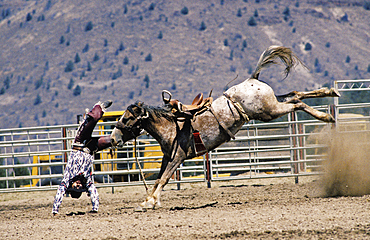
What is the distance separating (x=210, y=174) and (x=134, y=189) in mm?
2517

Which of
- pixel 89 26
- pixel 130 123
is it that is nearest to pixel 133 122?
pixel 130 123

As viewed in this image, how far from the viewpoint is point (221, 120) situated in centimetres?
755

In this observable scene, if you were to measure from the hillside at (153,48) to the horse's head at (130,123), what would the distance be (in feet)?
289

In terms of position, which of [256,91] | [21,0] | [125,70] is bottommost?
[256,91]

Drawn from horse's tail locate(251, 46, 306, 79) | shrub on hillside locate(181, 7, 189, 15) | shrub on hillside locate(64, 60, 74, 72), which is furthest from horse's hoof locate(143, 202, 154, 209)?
shrub on hillside locate(181, 7, 189, 15)

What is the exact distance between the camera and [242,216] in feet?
20.6

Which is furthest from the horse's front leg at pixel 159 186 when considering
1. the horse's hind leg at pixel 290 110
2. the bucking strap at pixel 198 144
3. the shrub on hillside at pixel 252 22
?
the shrub on hillside at pixel 252 22

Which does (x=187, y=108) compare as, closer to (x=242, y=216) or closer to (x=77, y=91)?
(x=242, y=216)

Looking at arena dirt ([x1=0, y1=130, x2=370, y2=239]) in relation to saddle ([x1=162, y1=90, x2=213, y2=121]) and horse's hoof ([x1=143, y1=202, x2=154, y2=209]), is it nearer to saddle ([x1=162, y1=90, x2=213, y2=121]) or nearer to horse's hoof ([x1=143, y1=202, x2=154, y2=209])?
horse's hoof ([x1=143, y1=202, x2=154, y2=209])

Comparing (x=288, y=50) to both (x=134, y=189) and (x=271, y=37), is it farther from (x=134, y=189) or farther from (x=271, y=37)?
(x=271, y=37)

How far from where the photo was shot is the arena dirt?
5.34 m

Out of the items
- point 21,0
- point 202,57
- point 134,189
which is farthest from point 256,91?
point 21,0

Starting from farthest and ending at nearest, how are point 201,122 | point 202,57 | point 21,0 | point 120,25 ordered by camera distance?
point 21,0 < point 120,25 < point 202,57 < point 201,122

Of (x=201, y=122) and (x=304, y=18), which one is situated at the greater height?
(x=304, y=18)
